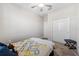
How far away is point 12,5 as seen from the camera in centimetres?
138

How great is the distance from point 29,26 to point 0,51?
483mm

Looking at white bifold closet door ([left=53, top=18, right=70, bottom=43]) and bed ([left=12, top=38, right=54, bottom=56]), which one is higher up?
white bifold closet door ([left=53, top=18, right=70, bottom=43])

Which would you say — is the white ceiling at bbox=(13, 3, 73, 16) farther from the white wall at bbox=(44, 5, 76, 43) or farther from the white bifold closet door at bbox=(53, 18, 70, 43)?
the white bifold closet door at bbox=(53, 18, 70, 43)

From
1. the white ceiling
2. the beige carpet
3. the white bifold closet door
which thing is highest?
the white ceiling

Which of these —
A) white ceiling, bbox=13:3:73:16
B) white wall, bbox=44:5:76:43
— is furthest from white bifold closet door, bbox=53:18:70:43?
Result: white ceiling, bbox=13:3:73:16

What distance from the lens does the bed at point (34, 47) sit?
1.38m

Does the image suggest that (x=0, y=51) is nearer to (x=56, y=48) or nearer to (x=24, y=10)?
(x=24, y=10)

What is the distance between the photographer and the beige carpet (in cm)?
137

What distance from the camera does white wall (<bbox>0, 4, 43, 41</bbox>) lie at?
1396mm

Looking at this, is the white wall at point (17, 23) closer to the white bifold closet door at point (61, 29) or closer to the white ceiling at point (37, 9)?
the white ceiling at point (37, 9)

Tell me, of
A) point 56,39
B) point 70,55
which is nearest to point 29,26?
point 56,39

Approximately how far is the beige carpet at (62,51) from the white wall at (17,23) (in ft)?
0.87

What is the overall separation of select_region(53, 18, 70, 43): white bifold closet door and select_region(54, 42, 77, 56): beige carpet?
0.07m

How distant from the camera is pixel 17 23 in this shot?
56.7 inches
